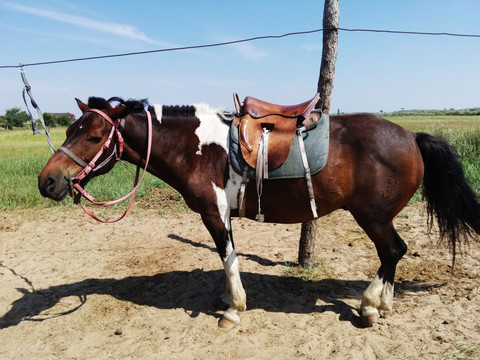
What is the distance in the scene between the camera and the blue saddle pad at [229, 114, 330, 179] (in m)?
3.04

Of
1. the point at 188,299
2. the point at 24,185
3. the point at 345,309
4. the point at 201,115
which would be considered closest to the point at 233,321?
the point at 188,299

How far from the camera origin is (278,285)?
13.6ft

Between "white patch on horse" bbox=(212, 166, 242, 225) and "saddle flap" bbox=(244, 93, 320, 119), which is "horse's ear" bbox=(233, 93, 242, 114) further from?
"white patch on horse" bbox=(212, 166, 242, 225)

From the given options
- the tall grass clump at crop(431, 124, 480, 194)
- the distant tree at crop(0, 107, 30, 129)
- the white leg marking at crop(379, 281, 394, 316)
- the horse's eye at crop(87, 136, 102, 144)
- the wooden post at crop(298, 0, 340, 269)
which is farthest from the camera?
the distant tree at crop(0, 107, 30, 129)

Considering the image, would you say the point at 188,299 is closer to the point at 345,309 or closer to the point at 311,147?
the point at 345,309

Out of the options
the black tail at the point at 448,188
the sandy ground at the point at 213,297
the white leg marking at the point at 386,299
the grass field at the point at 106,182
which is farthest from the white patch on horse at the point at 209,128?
the grass field at the point at 106,182

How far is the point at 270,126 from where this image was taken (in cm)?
319

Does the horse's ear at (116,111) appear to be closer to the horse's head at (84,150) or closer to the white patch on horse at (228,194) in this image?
the horse's head at (84,150)

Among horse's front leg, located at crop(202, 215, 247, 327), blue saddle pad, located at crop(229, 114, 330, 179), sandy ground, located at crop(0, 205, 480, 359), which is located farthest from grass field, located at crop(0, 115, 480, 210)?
blue saddle pad, located at crop(229, 114, 330, 179)

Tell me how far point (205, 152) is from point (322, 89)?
72.4 inches

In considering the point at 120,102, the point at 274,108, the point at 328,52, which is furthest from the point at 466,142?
the point at 120,102

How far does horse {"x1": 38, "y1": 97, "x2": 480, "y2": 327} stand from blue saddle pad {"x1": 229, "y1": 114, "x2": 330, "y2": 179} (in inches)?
3.1

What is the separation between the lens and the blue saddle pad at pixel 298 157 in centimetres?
304

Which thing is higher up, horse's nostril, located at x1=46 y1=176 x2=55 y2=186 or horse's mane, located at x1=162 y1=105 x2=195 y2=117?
horse's mane, located at x1=162 y1=105 x2=195 y2=117
